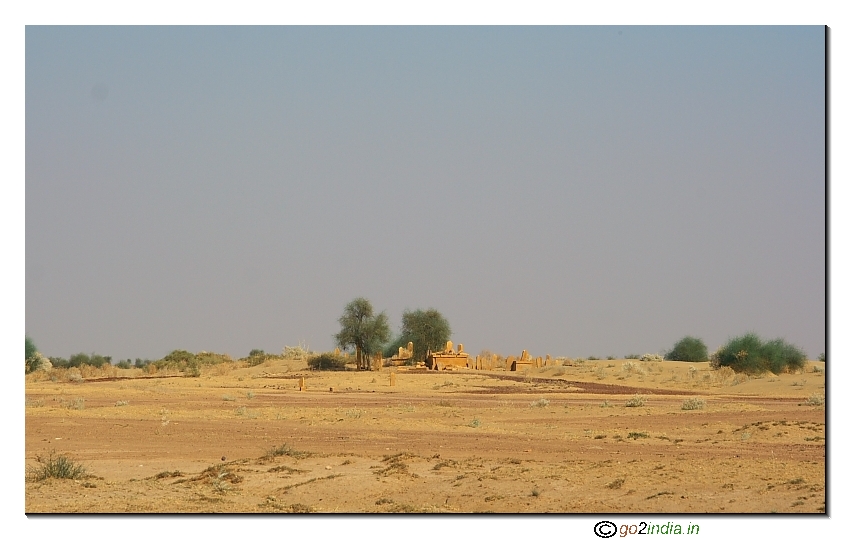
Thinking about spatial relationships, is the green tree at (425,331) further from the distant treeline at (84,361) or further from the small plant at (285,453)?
the small plant at (285,453)

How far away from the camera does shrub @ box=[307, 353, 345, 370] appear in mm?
65250

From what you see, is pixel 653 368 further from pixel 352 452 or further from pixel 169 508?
pixel 169 508

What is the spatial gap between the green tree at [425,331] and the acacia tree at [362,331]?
774cm

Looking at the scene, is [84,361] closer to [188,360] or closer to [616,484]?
[188,360]

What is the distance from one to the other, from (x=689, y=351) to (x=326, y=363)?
4020 cm

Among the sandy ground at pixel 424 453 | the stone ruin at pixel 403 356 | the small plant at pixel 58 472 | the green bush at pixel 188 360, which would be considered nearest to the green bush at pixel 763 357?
the sandy ground at pixel 424 453

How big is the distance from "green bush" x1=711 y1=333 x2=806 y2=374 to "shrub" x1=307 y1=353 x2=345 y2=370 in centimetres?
2654

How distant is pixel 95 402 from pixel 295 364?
1387 inches

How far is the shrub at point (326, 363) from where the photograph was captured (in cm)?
6525

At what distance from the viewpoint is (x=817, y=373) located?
147ft

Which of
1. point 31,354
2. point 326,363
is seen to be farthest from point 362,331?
point 31,354

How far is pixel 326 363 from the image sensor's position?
66625mm
